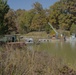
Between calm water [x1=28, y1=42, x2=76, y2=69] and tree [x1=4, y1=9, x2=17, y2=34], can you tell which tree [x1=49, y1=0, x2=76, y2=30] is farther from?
calm water [x1=28, y1=42, x2=76, y2=69]

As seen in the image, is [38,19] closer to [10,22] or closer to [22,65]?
[10,22]

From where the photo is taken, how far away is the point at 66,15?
44.2 metres

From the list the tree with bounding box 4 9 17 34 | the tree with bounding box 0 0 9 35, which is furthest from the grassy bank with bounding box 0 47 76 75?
the tree with bounding box 4 9 17 34

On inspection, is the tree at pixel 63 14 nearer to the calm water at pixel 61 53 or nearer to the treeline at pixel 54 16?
the treeline at pixel 54 16

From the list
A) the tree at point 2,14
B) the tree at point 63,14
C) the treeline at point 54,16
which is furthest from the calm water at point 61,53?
the tree at point 63,14

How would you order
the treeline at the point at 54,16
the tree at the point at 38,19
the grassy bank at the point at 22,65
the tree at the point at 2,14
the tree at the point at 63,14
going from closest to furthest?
the grassy bank at the point at 22,65
the tree at the point at 2,14
the tree at the point at 63,14
the treeline at the point at 54,16
the tree at the point at 38,19

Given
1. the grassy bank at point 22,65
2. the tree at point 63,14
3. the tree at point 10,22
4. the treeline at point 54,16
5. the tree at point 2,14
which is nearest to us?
Answer: the grassy bank at point 22,65

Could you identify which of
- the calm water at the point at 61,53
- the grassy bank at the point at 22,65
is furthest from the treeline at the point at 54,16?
the grassy bank at the point at 22,65

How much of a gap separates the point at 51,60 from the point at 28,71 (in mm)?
1391

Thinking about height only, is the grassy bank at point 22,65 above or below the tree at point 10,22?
below

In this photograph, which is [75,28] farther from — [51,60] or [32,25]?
[51,60]

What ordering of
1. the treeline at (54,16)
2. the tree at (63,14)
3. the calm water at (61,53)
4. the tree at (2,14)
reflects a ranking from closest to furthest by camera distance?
1. the calm water at (61,53)
2. the tree at (2,14)
3. the tree at (63,14)
4. the treeline at (54,16)

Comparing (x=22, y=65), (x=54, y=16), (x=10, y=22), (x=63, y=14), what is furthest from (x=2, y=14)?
(x=54, y=16)

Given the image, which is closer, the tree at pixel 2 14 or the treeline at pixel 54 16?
the tree at pixel 2 14
